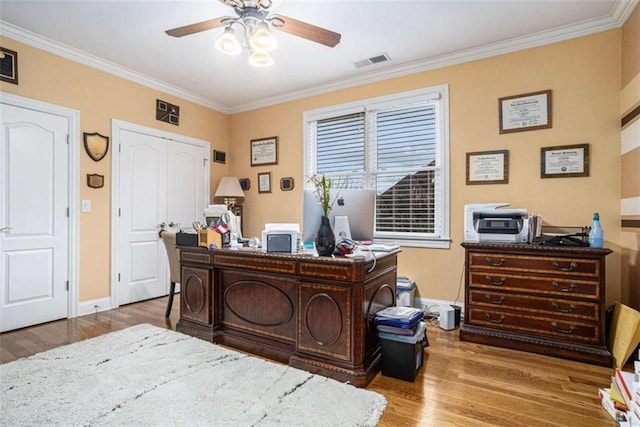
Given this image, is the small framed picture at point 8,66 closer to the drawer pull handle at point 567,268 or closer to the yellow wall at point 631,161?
the drawer pull handle at point 567,268

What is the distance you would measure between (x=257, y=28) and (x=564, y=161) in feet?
9.64

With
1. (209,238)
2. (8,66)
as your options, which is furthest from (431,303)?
(8,66)

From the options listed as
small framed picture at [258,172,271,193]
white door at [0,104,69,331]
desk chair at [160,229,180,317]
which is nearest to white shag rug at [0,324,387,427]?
desk chair at [160,229,180,317]

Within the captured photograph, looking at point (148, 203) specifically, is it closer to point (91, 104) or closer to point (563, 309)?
point (91, 104)

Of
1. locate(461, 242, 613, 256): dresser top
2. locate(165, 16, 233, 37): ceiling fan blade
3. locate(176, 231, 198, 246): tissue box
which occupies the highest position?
locate(165, 16, 233, 37): ceiling fan blade

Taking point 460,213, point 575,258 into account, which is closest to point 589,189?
point 575,258

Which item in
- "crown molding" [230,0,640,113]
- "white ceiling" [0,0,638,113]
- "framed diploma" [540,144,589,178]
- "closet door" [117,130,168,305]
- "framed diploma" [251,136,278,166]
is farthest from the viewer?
"framed diploma" [251,136,278,166]

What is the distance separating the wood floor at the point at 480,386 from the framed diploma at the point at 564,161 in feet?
5.43

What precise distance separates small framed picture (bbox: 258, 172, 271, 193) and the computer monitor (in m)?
2.50

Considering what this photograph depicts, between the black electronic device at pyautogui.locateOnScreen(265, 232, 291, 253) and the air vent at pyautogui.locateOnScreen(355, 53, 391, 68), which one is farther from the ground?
the air vent at pyautogui.locateOnScreen(355, 53, 391, 68)

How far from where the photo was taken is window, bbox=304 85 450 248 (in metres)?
3.71

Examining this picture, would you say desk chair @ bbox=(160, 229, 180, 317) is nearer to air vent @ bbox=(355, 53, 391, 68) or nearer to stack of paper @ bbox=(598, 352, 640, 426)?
air vent @ bbox=(355, 53, 391, 68)

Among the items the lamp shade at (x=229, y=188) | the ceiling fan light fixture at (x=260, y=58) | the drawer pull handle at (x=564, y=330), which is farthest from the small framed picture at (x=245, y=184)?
the drawer pull handle at (x=564, y=330)

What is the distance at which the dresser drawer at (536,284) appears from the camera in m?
2.49
